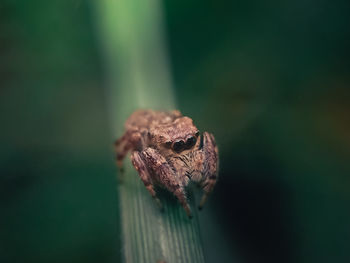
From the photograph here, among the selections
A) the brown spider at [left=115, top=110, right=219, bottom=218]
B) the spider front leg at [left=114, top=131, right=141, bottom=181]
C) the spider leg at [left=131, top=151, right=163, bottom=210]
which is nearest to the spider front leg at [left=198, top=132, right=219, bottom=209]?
the brown spider at [left=115, top=110, right=219, bottom=218]

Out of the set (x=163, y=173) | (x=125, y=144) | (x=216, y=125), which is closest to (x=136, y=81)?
(x=125, y=144)

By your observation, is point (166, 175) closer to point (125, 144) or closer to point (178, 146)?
point (178, 146)

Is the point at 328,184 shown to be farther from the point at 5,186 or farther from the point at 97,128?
the point at 5,186

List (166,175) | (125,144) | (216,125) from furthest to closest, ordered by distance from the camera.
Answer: (125,144)
(216,125)
(166,175)

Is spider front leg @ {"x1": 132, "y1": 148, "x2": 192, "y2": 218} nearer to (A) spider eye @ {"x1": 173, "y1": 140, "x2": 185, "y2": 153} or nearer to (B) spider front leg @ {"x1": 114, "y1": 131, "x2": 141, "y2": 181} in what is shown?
(A) spider eye @ {"x1": 173, "y1": 140, "x2": 185, "y2": 153}

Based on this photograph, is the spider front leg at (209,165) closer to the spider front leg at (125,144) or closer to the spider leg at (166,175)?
the spider leg at (166,175)

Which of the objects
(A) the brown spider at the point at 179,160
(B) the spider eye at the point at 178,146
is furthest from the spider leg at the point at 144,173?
(B) the spider eye at the point at 178,146
